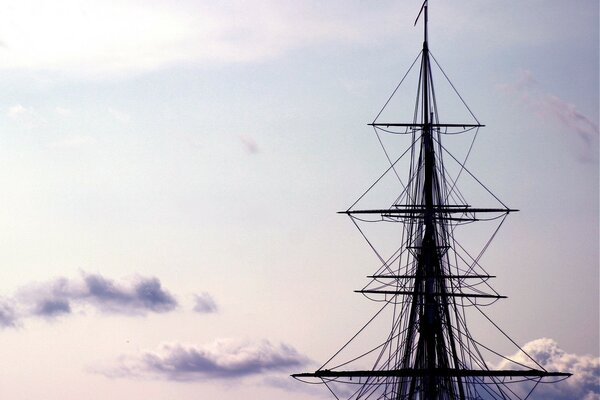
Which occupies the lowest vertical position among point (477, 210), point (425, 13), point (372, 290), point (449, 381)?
point (449, 381)

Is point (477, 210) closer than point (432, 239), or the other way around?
point (477, 210)

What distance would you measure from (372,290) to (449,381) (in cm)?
919

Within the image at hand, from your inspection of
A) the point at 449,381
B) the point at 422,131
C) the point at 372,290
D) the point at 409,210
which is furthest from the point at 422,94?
the point at 449,381

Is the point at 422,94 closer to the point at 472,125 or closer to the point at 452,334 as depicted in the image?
the point at 472,125

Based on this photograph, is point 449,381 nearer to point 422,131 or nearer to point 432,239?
point 432,239

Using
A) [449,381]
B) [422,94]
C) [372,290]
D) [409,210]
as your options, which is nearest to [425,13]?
[422,94]

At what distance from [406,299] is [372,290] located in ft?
15.4

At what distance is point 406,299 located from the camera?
298ft

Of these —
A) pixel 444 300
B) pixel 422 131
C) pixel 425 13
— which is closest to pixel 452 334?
pixel 444 300

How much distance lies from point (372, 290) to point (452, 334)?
7.36 meters

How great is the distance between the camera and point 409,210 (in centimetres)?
8506

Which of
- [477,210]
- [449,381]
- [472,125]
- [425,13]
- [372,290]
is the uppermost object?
[425,13]

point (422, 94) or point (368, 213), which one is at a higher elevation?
point (422, 94)

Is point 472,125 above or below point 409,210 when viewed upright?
above
